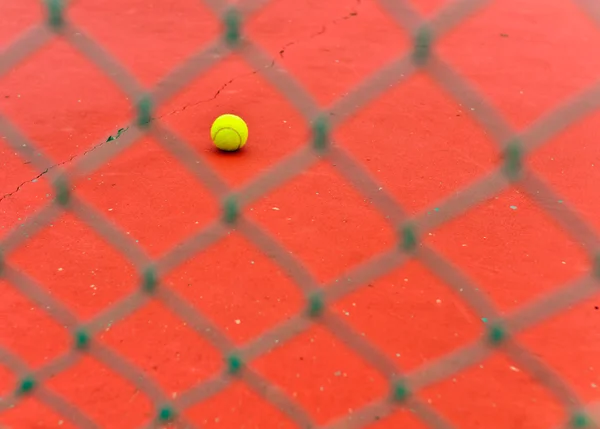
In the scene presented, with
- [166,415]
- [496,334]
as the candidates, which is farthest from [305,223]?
[166,415]

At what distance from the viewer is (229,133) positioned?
2.89 m

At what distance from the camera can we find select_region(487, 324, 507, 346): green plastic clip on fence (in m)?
1.91

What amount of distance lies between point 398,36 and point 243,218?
2384mm

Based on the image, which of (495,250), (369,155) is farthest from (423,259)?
(369,155)

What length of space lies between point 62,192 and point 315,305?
3.42 feet

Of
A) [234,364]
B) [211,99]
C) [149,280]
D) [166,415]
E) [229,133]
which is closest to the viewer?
[166,415]

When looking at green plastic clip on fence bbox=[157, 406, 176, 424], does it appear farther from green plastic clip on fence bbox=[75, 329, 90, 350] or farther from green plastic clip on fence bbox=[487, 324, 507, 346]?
green plastic clip on fence bbox=[487, 324, 507, 346]

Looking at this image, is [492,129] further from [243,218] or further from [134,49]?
[134,49]

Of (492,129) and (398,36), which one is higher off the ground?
(398,36)

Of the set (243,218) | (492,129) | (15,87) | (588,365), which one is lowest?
(588,365)

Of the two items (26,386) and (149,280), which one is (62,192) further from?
(26,386)

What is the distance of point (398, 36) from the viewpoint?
4.28m

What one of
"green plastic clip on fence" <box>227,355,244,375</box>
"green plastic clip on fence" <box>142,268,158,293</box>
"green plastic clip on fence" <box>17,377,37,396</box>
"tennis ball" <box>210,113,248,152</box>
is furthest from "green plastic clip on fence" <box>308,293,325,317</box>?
"tennis ball" <box>210,113,248,152</box>

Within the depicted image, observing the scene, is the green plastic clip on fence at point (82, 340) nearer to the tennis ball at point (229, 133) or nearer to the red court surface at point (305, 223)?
the red court surface at point (305, 223)
